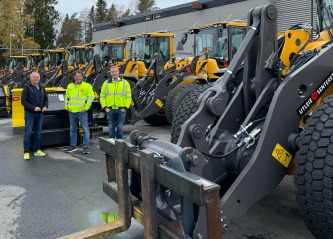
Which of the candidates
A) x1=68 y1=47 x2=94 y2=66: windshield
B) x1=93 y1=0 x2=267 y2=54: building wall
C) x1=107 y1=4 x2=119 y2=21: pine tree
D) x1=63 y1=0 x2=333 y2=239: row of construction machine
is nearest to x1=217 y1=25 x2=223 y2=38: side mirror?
x1=63 y1=0 x2=333 y2=239: row of construction machine

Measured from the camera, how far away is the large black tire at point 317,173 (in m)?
3.03

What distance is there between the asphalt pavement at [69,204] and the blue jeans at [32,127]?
37 cm

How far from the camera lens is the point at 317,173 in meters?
3.07

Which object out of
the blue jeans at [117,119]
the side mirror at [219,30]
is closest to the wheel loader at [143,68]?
the blue jeans at [117,119]

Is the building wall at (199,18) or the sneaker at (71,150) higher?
the building wall at (199,18)

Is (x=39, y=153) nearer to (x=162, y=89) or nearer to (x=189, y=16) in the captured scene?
(x=162, y=89)

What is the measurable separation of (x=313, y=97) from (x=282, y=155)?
0.58m

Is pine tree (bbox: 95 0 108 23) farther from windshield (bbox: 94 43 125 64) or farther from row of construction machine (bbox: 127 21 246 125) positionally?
row of construction machine (bbox: 127 21 246 125)

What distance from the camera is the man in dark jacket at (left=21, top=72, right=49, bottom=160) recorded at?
754 centimetres

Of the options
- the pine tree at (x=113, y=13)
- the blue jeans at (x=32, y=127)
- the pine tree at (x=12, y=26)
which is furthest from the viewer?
the pine tree at (x=113, y=13)

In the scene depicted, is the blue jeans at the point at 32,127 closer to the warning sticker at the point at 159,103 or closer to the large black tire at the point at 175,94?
the large black tire at the point at 175,94

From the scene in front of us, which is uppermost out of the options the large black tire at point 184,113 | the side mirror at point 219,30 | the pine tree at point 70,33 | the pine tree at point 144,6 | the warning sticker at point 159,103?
the pine tree at point 144,6

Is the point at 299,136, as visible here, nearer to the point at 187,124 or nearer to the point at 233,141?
the point at 233,141

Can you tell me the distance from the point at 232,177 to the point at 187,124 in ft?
2.24
